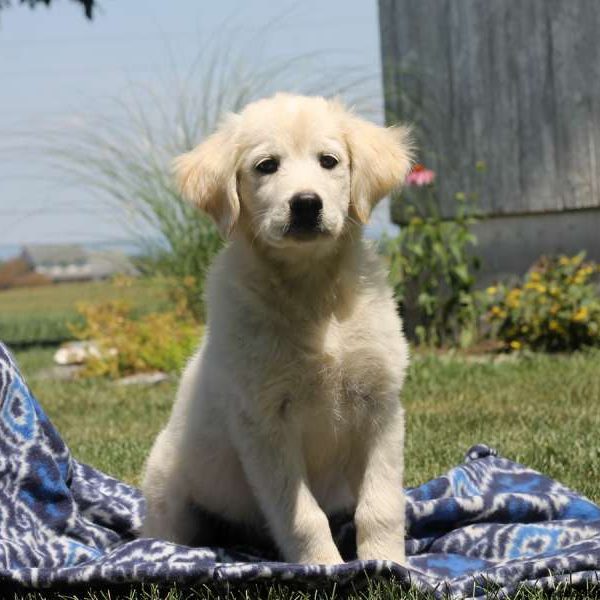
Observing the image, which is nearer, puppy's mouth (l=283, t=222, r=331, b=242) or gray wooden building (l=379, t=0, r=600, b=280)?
puppy's mouth (l=283, t=222, r=331, b=242)

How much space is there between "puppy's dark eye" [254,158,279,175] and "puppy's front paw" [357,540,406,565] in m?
1.05

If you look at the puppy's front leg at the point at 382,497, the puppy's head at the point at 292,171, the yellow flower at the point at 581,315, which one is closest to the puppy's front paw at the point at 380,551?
the puppy's front leg at the point at 382,497

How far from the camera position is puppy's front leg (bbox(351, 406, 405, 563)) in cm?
286

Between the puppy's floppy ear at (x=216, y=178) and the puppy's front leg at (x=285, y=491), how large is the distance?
601 mm

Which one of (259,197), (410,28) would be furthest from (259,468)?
(410,28)

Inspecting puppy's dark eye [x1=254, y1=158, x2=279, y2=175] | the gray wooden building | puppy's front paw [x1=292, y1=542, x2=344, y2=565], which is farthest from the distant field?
puppy's front paw [x1=292, y1=542, x2=344, y2=565]

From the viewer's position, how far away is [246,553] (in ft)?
10.4

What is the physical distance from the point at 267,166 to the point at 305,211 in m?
0.24

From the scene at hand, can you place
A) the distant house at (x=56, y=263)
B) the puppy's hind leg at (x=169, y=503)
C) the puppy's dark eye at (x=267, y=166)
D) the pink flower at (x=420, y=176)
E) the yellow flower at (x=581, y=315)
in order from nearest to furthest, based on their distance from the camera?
the puppy's dark eye at (x=267, y=166), the puppy's hind leg at (x=169, y=503), the yellow flower at (x=581, y=315), the pink flower at (x=420, y=176), the distant house at (x=56, y=263)

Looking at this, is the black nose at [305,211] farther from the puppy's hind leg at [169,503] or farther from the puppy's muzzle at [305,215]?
the puppy's hind leg at [169,503]

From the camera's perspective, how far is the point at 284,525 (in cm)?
280

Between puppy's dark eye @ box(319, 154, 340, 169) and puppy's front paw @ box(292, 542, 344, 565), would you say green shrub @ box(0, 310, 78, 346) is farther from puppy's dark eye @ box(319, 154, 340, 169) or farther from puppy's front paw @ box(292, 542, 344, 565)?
puppy's front paw @ box(292, 542, 344, 565)

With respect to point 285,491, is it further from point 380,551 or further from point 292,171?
point 292,171

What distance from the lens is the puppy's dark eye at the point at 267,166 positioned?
3.00 m
